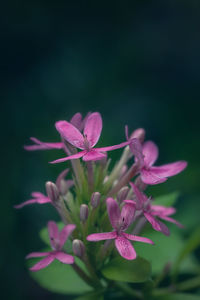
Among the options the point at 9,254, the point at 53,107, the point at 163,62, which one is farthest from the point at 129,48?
the point at 9,254

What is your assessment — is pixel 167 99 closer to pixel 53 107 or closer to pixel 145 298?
pixel 53 107

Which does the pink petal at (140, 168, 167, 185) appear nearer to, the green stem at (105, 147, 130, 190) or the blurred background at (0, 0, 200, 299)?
the green stem at (105, 147, 130, 190)

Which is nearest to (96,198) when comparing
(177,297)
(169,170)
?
(169,170)

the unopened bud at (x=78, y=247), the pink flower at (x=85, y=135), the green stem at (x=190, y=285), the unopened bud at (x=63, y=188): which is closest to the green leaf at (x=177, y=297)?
the green stem at (x=190, y=285)

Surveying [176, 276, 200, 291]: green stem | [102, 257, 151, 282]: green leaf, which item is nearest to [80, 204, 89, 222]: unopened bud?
[102, 257, 151, 282]: green leaf

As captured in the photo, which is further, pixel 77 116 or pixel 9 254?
pixel 9 254
